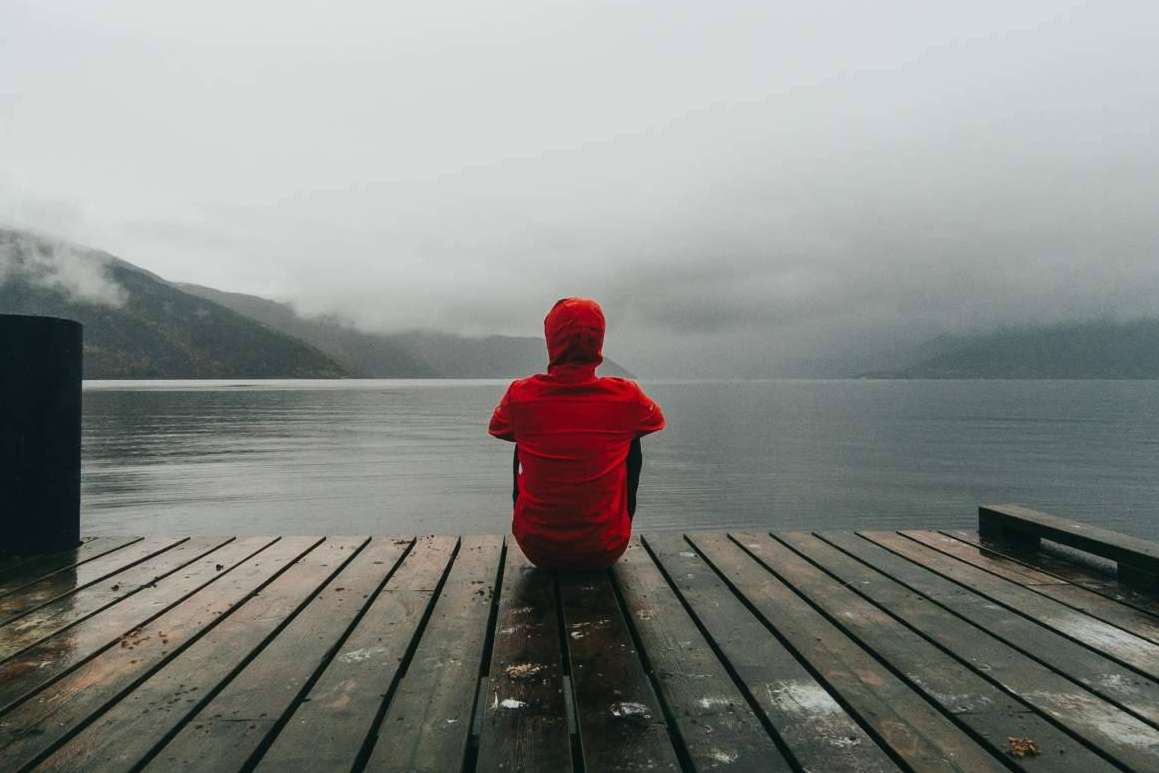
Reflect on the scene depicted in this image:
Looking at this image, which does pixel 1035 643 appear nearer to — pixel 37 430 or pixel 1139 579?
pixel 1139 579

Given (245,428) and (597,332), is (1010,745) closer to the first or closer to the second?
(597,332)

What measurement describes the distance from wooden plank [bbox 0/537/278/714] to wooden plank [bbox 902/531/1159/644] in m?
5.93

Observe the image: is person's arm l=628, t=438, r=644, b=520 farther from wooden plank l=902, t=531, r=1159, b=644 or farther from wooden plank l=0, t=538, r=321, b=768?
wooden plank l=902, t=531, r=1159, b=644

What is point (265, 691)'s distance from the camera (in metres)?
3.13

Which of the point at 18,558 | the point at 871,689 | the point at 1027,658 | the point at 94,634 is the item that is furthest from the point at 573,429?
the point at 18,558

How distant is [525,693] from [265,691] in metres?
1.23

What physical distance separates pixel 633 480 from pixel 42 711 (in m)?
3.55

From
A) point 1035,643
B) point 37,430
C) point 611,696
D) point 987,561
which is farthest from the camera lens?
point 987,561

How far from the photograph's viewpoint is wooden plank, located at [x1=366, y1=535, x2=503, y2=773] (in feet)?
8.45

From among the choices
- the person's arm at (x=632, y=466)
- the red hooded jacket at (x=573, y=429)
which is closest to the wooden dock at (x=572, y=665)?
the red hooded jacket at (x=573, y=429)

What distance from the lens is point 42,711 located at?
2.92 meters

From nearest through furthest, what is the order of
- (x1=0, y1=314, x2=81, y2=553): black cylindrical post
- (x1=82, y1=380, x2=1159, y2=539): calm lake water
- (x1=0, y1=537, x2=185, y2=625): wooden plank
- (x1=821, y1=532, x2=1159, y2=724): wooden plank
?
(x1=821, y1=532, x2=1159, y2=724): wooden plank, (x1=0, y1=537, x2=185, y2=625): wooden plank, (x1=0, y1=314, x2=81, y2=553): black cylindrical post, (x1=82, y1=380, x2=1159, y2=539): calm lake water

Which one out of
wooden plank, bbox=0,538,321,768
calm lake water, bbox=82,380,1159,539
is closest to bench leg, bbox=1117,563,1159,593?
wooden plank, bbox=0,538,321,768

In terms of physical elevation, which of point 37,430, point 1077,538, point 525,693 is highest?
point 37,430
